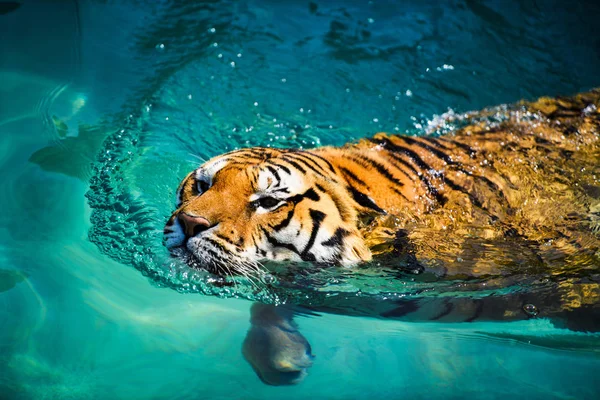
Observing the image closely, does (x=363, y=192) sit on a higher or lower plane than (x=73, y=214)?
higher

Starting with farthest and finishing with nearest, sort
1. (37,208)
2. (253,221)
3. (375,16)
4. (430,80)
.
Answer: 1. (375,16)
2. (430,80)
3. (37,208)
4. (253,221)

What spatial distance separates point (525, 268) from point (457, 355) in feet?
1.90

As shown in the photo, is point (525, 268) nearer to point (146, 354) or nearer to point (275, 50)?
point (146, 354)

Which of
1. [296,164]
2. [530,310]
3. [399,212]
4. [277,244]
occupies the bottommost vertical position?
[530,310]

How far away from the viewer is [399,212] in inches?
113

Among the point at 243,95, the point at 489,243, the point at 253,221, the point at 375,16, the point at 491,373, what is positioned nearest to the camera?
the point at 253,221

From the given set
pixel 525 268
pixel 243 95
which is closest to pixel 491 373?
pixel 525 268

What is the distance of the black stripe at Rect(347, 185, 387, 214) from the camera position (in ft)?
9.06

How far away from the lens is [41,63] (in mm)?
4664

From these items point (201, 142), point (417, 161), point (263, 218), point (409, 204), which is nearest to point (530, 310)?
point (409, 204)

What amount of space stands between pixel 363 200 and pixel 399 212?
23 centimetres

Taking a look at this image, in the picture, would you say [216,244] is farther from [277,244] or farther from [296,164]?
[296,164]

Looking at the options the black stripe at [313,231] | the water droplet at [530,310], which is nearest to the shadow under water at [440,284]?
the water droplet at [530,310]

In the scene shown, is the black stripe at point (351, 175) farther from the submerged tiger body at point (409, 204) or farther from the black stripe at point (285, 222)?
the black stripe at point (285, 222)
